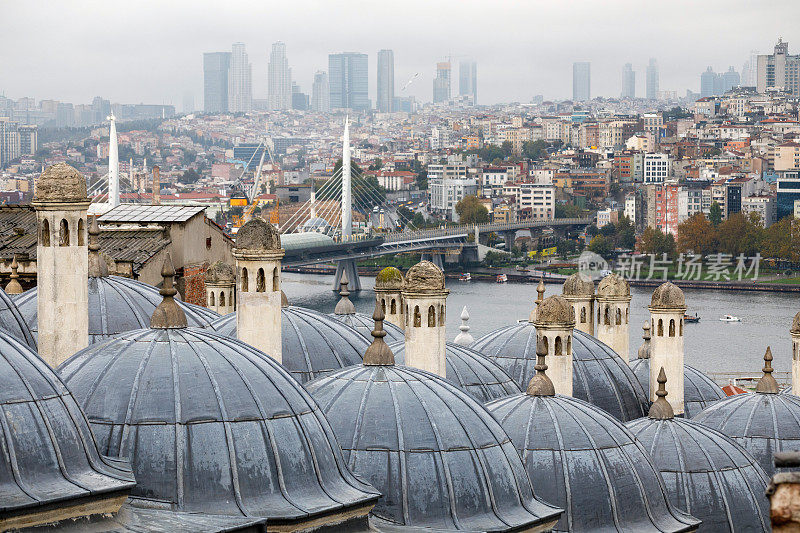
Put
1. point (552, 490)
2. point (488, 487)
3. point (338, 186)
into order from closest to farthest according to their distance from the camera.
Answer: point (488, 487)
point (552, 490)
point (338, 186)

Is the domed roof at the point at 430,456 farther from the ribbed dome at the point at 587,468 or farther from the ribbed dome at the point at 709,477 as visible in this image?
the ribbed dome at the point at 709,477

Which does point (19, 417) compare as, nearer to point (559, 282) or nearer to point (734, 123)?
point (559, 282)

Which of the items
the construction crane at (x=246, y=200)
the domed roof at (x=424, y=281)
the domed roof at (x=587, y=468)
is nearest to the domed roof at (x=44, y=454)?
the domed roof at (x=587, y=468)

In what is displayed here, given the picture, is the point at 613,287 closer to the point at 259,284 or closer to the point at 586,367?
the point at 586,367

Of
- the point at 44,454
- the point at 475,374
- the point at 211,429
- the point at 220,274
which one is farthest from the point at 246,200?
the point at 44,454

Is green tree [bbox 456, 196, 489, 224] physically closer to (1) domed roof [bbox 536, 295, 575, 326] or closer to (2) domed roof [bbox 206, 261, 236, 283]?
(2) domed roof [bbox 206, 261, 236, 283]

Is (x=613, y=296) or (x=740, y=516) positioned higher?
(x=613, y=296)

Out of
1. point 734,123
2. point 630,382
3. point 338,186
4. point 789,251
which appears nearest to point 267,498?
point 630,382

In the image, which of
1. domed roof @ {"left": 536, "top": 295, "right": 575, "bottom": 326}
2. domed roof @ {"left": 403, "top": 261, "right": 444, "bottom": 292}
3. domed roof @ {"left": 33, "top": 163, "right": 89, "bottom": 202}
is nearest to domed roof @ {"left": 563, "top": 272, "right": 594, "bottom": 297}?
domed roof @ {"left": 536, "top": 295, "right": 575, "bottom": 326}
